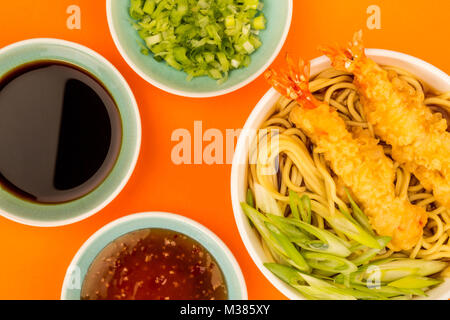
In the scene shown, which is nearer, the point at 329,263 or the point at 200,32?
the point at 329,263

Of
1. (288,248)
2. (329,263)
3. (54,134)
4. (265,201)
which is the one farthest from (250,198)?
(54,134)

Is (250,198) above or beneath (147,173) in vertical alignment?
beneath

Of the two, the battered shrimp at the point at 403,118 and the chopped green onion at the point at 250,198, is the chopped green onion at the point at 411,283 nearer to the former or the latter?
the battered shrimp at the point at 403,118

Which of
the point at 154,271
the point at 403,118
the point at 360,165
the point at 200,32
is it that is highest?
the point at 200,32

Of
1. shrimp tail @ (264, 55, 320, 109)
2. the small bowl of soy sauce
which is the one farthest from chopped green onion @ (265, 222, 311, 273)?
shrimp tail @ (264, 55, 320, 109)

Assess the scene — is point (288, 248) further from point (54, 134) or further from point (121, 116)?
point (54, 134)

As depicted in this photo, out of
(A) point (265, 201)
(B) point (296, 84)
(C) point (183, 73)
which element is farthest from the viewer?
(C) point (183, 73)

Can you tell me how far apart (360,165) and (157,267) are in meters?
0.86

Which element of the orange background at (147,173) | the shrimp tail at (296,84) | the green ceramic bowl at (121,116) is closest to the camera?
the shrimp tail at (296,84)

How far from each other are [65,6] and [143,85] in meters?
0.47

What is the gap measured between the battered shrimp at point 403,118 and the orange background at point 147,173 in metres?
0.31

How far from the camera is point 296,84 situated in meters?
1.60

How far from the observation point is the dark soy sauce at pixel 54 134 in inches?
69.7

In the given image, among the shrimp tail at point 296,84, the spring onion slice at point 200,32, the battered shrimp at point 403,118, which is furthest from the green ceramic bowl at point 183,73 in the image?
the battered shrimp at point 403,118
